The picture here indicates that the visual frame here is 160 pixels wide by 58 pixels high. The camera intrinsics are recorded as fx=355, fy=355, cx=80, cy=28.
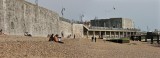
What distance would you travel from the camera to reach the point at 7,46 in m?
16.9

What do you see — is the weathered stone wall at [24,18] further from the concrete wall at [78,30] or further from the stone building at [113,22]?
the stone building at [113,22]

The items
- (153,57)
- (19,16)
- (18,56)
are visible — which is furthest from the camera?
(19,16)

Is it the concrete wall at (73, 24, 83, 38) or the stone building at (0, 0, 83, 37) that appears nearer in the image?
the stone building at (0, 0, 83, 37)

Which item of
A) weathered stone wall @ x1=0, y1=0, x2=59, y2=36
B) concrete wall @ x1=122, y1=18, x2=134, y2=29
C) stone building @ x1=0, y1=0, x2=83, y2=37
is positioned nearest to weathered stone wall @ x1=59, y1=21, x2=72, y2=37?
stone building @ x1=0, y1=0, x2=83, y2=37

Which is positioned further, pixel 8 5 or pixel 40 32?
pixel 40 32

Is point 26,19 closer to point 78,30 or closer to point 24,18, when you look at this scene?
point 24,18

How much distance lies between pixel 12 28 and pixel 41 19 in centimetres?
1061

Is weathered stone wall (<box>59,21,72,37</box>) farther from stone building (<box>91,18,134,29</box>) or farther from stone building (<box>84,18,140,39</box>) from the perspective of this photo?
stone building (<box>91,18,134,29</box>)

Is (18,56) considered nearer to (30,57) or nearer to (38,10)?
(30,57)

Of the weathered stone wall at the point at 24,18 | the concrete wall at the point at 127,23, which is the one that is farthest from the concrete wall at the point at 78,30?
the concrete wall at the point at 127,23

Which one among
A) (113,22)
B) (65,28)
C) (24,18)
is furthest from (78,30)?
(113,22)

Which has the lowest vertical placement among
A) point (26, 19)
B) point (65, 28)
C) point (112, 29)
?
point (112, 29)

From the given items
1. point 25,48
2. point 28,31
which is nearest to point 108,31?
point 28,31

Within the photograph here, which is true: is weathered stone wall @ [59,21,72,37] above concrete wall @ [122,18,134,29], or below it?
below
